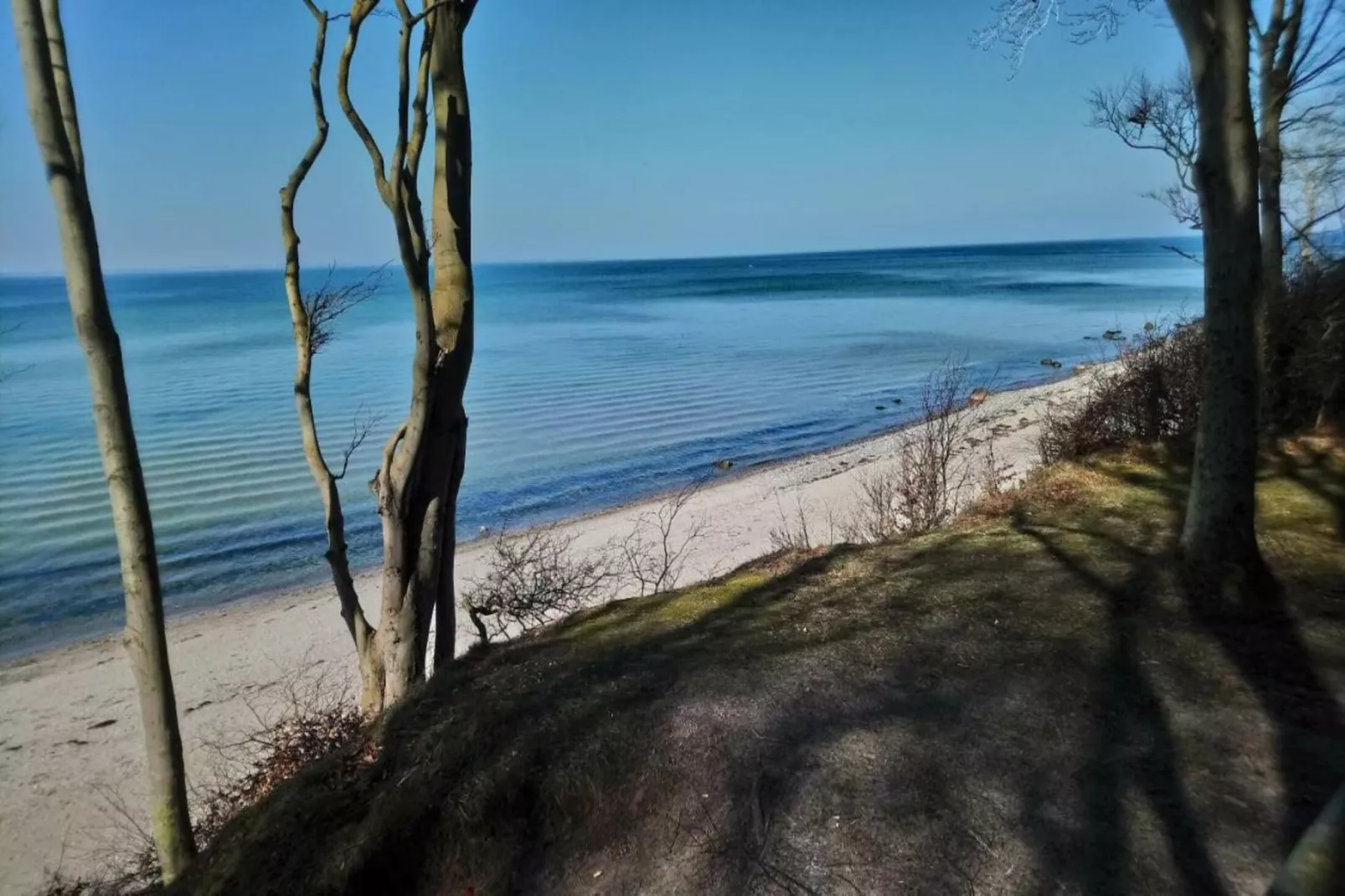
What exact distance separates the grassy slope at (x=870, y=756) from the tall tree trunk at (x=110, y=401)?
1.64ft

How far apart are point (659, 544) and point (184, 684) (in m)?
6.87

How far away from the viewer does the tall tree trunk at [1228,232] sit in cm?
467

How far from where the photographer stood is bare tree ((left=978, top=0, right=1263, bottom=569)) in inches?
184

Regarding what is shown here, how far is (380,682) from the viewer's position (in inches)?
245

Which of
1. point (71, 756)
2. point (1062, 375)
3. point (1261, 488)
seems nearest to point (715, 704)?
point (1261, 488)

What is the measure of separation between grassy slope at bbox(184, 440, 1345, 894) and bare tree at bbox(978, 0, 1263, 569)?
0.99 m

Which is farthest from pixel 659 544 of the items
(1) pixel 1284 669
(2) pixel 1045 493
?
(1) pixel 1284 669

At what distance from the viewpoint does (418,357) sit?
5.86 meters

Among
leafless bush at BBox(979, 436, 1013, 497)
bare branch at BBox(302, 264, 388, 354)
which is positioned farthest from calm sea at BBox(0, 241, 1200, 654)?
leafless bush at BBox(979, 436, 1013, 497)

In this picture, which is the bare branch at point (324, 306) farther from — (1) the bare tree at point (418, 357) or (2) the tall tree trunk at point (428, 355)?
(2) the tall tree trunk at point (428, 355)

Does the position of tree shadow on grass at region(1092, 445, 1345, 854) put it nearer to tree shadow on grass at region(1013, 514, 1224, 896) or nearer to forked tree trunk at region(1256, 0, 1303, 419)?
tree shadow on grass at region(1013, 514, 1224, 896)

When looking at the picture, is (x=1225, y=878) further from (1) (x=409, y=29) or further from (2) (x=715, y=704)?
(1) (x=409, y=29)

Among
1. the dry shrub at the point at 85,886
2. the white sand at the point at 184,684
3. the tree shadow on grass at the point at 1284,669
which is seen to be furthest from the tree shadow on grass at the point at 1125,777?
the white sand at the point at 184,684

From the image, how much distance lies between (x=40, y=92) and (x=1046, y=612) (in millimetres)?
5947
